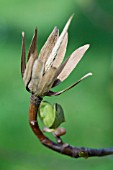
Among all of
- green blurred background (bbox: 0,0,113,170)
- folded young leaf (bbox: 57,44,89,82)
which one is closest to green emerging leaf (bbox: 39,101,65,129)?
folded young leaf (bbox: 57,44,89,82)

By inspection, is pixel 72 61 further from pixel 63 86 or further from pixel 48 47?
pixel 63 86

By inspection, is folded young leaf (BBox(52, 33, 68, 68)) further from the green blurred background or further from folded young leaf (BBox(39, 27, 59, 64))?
the green blurred background

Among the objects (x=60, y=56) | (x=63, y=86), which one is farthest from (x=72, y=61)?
(x=63, y=86)

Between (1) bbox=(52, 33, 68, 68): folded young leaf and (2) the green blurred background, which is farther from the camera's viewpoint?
(2) the green blurred background

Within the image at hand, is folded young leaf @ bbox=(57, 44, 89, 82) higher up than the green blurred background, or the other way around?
the green blurred background

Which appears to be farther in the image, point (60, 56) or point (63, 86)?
point (63, 86)

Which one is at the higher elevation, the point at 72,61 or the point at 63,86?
the point at 63,86

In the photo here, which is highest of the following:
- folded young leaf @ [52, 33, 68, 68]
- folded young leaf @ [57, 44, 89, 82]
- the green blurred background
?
the green blurred background

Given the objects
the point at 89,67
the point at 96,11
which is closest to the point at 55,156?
the point at 89,67
